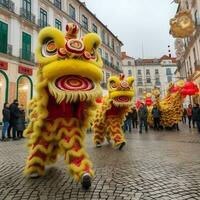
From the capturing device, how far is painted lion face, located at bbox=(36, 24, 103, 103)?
4082mm

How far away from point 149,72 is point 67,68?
224 feet

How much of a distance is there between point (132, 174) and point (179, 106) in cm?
1145

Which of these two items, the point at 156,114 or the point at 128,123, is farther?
the point at 128,123

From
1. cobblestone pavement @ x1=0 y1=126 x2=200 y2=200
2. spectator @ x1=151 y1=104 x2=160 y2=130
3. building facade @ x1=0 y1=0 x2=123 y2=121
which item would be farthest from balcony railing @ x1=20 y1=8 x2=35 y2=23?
cobblestone pavement @ x1=0 y1=126 x2=200 y2=200

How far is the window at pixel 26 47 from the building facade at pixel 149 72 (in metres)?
47.9

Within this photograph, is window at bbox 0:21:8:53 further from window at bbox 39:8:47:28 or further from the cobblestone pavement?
the cobblestone pavement

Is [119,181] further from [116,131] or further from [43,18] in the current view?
[43,18]

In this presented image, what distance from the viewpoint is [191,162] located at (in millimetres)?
5668

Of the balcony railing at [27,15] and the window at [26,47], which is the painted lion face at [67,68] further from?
the balcony railing at [27,15]

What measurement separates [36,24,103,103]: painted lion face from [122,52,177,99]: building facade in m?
65.3

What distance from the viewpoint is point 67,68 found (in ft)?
13.4

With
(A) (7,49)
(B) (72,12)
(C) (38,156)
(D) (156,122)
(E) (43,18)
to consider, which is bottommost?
(C) (38,156)

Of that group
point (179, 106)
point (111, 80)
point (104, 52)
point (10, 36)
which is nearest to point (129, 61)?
point (104, 52)

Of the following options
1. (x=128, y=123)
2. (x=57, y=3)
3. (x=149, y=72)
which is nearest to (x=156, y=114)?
(x=128, y=123)
